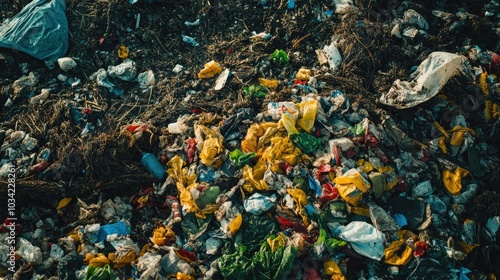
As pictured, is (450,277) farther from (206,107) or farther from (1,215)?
(1,215)

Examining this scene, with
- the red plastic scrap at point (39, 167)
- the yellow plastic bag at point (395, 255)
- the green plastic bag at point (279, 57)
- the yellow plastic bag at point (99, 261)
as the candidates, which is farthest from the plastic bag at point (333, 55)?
the red plastic scrap at point (39, 167)

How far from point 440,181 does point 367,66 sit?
1.55m

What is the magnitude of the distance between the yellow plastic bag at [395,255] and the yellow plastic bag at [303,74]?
2.06 meters

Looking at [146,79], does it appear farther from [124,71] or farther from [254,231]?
[254,231]

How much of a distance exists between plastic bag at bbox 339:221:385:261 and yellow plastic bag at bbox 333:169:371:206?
0.74 ft

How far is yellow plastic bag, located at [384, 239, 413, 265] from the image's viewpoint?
3.74m

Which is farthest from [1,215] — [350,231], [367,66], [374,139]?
[367,66]

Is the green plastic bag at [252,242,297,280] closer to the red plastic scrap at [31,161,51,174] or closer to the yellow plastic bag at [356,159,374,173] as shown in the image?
the yellow plastic bag at [356,159,374,173]

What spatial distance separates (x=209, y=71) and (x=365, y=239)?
2.65 metres

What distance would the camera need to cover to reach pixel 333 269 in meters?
3.73

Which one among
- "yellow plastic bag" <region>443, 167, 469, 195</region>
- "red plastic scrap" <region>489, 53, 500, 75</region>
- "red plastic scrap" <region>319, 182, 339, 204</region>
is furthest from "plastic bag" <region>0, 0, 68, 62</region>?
"red plastic scrap" <region>489, 53, 500, 75</region>

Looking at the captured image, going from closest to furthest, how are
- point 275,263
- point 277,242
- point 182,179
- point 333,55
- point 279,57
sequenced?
point 275,263, point 277,242, point 182,179, point 333,55, point 279,57

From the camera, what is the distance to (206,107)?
4898 mm

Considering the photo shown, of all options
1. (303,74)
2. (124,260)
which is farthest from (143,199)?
(303,74)
